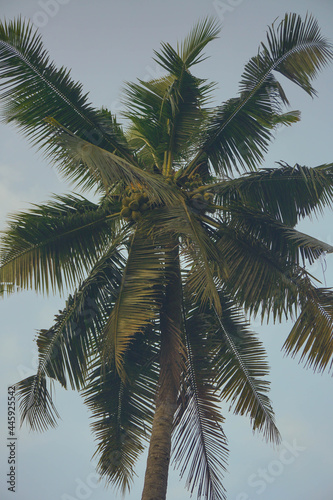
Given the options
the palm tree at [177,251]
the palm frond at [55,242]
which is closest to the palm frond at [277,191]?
the palm tree at [177,251]

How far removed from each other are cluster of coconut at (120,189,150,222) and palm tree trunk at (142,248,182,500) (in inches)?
36.0

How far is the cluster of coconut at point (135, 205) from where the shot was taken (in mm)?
8148

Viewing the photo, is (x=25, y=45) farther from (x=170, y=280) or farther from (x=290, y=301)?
(x=290, y=301)

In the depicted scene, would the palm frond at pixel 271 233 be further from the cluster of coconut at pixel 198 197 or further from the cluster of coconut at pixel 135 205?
the cluster of coconut at pixel 135 205

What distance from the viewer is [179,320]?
8.30m

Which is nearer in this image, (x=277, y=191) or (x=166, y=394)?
(x=166, y=394)

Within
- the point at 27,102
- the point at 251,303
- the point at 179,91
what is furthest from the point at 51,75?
the point at 251,303

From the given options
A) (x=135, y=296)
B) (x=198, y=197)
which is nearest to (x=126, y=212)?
(x=198, y=197)

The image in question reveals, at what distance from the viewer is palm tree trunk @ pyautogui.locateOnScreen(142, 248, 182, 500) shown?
7.13 metres

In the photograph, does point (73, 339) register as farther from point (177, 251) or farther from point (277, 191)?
point (277, 191)

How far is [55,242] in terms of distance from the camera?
8727 millimetres

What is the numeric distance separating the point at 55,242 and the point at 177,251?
178 centimetres

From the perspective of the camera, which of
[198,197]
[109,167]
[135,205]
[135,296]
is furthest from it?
[198,197]

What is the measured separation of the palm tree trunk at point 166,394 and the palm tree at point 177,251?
1.0 inches
